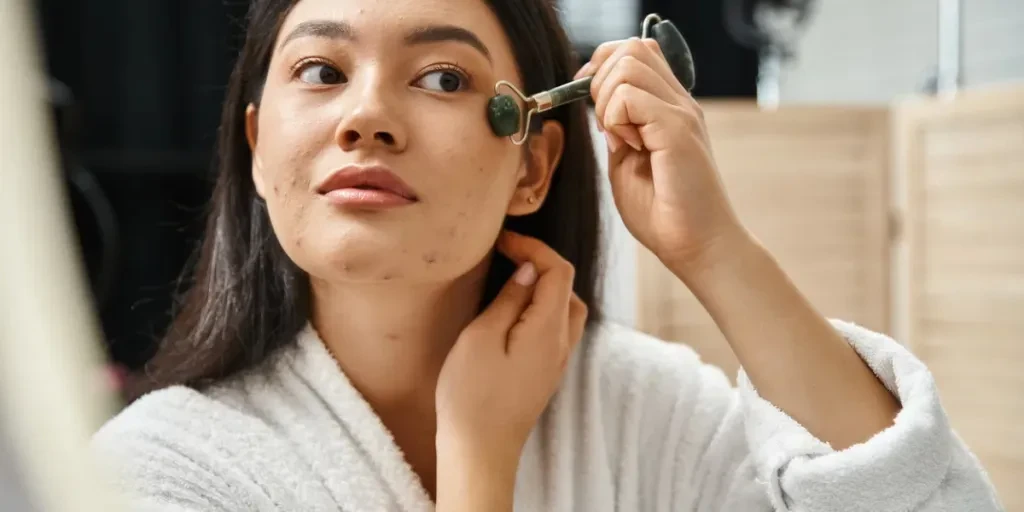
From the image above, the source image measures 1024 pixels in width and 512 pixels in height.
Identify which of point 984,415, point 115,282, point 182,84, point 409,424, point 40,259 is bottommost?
point 984,415

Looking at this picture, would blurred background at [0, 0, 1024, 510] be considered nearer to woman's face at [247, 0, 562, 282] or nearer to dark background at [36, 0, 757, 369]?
dark background at [36, 0, 757, 369]

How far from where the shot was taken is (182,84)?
77.5 inches

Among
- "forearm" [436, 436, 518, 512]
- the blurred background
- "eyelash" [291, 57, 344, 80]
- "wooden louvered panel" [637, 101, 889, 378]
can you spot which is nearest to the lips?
"eyelash" [291, 57, 344, 80]

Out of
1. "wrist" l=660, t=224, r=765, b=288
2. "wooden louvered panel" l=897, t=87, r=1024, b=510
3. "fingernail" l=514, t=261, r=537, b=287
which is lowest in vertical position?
"wooden louvered panel" l=897, t=87, r=1024, b=510

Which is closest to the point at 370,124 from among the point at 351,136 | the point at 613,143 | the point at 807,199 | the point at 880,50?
the point at 351,136

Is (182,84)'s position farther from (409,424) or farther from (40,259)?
(40,259)

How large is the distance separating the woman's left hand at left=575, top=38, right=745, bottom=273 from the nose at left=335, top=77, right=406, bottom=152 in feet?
0.57

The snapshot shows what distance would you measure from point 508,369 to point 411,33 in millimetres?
299

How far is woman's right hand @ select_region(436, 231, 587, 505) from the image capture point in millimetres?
716

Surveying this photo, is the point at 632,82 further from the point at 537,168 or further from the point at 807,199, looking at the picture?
the point at 807,199

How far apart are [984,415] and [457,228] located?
4.47 ft

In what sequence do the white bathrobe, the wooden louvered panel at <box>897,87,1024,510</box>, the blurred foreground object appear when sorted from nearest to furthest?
the blurred foreground object < the white bathrobe < the wooden louvered panel at <box>897,87,1024,510</box>

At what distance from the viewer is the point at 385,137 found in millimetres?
702

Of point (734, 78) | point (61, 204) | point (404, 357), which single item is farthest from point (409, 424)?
point (734, 78)
